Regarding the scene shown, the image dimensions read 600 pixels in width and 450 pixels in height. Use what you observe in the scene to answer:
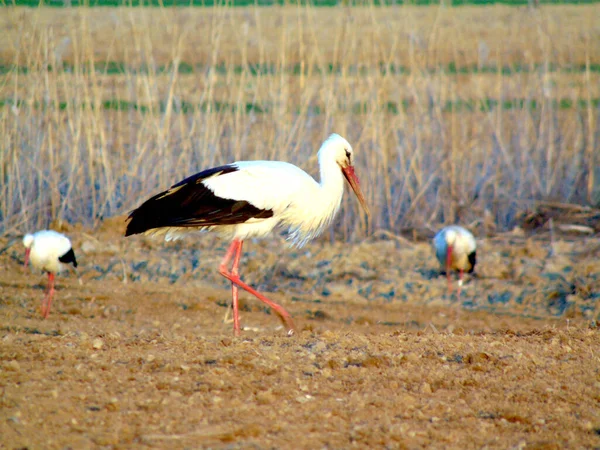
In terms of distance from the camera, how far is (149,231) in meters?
5.69

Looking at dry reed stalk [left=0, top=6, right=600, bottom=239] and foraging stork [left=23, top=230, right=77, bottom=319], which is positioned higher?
dry reed stalk [left=0, top=6, right=600, bottom=239]

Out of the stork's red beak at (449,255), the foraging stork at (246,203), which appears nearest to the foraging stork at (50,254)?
the foraging stork at (246,203)

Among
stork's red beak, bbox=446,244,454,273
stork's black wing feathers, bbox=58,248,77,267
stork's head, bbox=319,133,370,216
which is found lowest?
stork's red beak, bbox=446,244,454,273

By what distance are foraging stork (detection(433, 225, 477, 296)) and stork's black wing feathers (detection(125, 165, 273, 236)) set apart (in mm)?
2177

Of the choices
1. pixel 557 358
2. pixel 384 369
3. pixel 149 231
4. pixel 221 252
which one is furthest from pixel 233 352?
pixel 221 252

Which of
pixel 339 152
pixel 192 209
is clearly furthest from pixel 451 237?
pixel 192 209

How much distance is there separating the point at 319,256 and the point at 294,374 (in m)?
4.24

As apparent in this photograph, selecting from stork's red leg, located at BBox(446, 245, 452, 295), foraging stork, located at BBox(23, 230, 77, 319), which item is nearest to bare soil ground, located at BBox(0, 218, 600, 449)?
foraging stork, located at BBox(23, 230, 77, 319)

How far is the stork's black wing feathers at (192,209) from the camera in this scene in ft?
18.0

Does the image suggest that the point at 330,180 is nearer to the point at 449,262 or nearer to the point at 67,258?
the point at 449,262

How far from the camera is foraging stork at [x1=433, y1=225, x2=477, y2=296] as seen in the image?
7.10m

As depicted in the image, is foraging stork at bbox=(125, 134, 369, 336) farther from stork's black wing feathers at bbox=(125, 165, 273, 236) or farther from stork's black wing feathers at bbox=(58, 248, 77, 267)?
stork's black wing feathers at bbox=(58, 248, 77, 267)

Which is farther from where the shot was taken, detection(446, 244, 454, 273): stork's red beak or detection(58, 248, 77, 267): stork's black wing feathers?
detection(446, 244, 454, 273): stork's red beak

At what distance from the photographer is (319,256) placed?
25.4 feet
